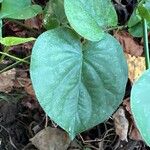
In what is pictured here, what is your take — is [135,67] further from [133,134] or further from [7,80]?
[7,80]

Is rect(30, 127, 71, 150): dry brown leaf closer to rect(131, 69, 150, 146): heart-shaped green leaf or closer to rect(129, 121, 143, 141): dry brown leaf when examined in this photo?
rect(129, 121, 143, 141): dry brown leaf

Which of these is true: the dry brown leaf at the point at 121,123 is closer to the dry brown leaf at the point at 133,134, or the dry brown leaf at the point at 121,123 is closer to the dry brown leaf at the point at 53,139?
the dry brown leaf at the point at 133,134

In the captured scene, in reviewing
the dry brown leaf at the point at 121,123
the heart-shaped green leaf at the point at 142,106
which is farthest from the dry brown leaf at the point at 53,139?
the heart-shaped green leaf at the point at 142,106

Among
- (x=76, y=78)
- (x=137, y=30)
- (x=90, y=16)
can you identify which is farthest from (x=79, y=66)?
(x=137, y=30)

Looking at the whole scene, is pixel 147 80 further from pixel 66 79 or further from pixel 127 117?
pixel 127 117

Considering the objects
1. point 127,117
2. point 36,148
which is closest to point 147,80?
point 127,117

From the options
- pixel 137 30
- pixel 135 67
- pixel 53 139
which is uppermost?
pixel 137 30

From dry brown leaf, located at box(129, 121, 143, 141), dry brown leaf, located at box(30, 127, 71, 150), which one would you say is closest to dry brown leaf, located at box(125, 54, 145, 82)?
dry brown leaf, located at box(129, 121, 143, 141)
